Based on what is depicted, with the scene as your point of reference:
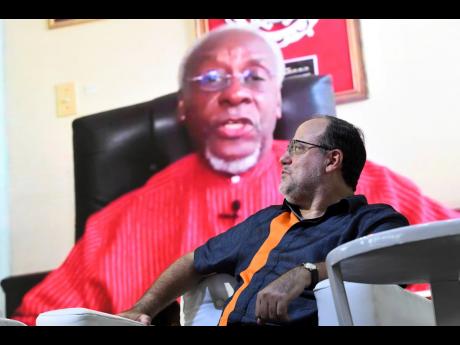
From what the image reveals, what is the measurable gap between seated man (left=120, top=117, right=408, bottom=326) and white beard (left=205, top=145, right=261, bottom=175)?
2.27 ft

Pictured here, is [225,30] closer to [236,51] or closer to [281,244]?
[236,51]

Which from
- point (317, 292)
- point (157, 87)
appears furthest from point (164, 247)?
point (317, 292)

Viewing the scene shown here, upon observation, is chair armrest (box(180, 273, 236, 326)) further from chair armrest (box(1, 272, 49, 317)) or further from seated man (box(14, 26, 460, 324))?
chair armrest (box(1, 272, 49, 317))

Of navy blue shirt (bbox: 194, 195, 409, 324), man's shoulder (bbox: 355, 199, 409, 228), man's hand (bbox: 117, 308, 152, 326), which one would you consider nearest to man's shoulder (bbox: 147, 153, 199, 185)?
navy blue shirt (bbox: 194, 195, 409, 324)

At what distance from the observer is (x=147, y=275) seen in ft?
7.05

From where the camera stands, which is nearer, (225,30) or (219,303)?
(219,303)

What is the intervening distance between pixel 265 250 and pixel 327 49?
3.51 feet

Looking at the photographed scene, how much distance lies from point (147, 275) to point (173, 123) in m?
0.52

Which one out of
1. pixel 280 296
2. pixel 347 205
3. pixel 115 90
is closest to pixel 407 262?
pixel 280 296

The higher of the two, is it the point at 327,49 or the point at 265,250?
the point at 327,49

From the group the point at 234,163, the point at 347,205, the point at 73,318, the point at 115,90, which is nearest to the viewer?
the point at 73,318

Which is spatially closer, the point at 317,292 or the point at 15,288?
the point at 317,292

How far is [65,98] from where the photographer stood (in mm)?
2416
